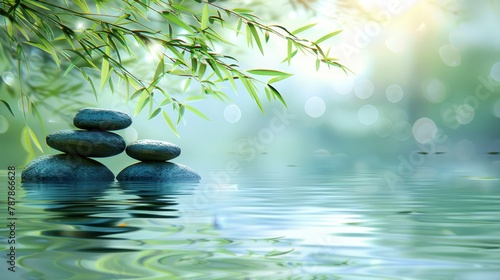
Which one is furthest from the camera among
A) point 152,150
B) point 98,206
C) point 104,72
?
point 152,150

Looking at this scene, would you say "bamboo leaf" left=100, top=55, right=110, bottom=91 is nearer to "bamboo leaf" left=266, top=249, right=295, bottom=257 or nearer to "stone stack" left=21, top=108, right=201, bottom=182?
"bamboo leaf" left=266, top=249, right=295, bottom=257

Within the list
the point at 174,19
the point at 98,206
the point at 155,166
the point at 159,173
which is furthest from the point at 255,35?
the point at 155,166

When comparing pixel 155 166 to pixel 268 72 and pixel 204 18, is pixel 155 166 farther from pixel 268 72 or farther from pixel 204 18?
pixel 204 18

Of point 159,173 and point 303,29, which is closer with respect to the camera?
point 303,29

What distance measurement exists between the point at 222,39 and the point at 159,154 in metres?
7.44

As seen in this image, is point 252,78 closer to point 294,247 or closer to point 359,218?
point 294,247

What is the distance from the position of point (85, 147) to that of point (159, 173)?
1.25 meters

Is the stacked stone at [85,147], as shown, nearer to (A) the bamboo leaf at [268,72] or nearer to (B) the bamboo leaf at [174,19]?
(A) the bamboo leaf at [268,72]

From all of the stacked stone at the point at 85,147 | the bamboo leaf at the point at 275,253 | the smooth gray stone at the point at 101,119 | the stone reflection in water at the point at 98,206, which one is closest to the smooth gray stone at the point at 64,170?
the stacked stone at the point at 85,147

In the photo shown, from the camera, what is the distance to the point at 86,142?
11.0m

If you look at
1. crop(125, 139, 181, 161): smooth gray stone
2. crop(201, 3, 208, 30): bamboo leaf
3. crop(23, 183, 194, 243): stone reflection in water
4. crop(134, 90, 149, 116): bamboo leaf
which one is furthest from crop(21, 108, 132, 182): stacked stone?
crop(201, 3, 208, 30): bamboo leaf

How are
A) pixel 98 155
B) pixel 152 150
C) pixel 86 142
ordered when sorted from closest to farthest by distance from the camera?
pixel 86 142 → pixel 152 150 → pixel 98 155

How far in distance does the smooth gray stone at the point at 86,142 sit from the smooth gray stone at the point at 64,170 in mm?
154

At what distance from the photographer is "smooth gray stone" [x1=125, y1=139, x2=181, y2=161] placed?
11.1 meters
